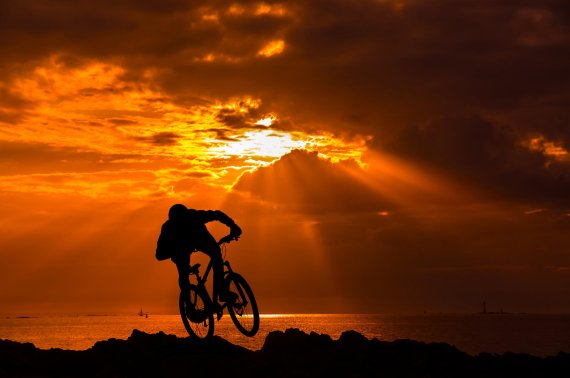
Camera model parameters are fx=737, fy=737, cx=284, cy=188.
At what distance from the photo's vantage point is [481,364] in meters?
14.1

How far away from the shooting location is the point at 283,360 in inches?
590

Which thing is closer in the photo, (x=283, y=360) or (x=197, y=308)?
(x=283, y=360)

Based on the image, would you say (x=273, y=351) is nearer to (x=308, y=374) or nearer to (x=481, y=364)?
(x=308, y=374)

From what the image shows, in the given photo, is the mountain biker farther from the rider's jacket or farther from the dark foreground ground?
the dark foreground ground

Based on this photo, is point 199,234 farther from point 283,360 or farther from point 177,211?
point 283,360

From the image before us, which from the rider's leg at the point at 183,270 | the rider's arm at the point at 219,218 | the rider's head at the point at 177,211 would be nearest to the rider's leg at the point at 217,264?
the rider's arm at the point at 219,218

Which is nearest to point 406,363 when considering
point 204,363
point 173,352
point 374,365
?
point 374,365

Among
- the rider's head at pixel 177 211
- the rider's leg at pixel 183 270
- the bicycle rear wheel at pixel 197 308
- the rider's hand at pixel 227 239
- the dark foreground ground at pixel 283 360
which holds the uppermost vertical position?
the rider's head at pixel 177 211

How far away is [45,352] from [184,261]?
4.28 meters

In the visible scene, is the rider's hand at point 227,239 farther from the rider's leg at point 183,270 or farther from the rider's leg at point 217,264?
the rider's leg at point 183,270

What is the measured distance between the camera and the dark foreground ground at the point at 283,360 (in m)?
13.9

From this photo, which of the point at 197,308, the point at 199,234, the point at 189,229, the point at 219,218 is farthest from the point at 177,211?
the point at 197,308

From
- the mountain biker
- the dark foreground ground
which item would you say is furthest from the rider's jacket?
the dark foreground ground

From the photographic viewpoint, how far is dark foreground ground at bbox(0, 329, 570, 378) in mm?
13914
